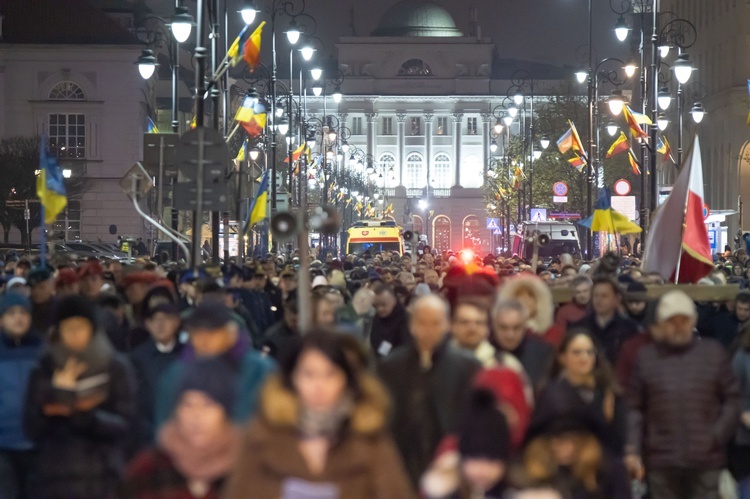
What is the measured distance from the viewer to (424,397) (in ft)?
25.6

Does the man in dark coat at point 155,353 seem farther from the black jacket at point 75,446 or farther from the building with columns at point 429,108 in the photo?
the building with columns at point 429,108

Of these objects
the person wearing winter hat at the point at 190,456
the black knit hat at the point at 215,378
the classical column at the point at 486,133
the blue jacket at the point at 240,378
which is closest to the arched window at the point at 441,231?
the classical column at the point at 486,133

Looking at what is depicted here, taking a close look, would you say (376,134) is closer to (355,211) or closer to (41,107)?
(355,211)

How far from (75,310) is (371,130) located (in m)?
156

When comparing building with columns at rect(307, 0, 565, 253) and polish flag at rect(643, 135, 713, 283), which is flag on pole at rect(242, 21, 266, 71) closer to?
polish flag at rect(643, 135, 713, 283)

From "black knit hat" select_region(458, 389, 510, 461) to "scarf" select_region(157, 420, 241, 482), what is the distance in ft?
2.65

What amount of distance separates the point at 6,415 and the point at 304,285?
2.28 meters

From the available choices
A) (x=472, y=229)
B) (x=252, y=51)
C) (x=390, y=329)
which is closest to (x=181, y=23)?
(x=252, y=51)

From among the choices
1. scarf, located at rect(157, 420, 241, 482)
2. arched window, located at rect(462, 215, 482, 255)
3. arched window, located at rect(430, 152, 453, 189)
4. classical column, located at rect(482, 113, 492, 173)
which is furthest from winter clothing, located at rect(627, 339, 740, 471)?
arched window, located at rect(430, 152, 453, 189)

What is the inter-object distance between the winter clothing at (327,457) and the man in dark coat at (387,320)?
288 inches

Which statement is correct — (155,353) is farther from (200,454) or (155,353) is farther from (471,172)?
(471,172)

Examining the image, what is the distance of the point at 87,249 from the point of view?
57.9m

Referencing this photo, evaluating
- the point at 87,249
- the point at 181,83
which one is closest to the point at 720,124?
the point at 87,249

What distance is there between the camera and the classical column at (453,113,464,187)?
16500 centimetres
